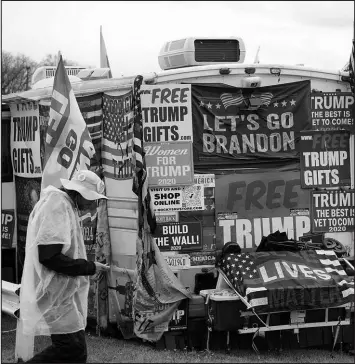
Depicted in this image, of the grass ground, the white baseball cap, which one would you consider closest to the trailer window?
the grass ground

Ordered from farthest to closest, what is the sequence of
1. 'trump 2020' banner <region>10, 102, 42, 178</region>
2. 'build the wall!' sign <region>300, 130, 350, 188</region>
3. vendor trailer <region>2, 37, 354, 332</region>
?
'trump 2020' banner <region>10, 102, 42, 178</region>
'build the wall!' sign <region>300, 130, 350, 188</region>
vendor trailer <region>2, 37, 354, 332</region>

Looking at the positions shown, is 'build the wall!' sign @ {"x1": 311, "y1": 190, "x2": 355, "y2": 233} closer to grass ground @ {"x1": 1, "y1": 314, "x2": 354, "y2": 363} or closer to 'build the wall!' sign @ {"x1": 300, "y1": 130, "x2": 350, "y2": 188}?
'build the wall!' sign @ {"x1": 300, "y1": 130, "x2": 350, "y2": 188}

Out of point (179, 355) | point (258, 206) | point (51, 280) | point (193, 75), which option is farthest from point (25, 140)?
point (51, 280)

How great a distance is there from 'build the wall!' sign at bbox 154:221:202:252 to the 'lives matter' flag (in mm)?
1114

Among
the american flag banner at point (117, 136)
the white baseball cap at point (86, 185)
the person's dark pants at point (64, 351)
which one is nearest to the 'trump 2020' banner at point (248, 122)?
the american flag banner at point (117, 136)

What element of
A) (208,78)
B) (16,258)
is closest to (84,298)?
(208,78)

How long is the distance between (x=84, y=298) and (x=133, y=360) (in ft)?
Result: 4.91

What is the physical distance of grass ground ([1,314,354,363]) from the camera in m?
7.74

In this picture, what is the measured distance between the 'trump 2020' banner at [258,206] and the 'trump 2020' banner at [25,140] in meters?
2.65

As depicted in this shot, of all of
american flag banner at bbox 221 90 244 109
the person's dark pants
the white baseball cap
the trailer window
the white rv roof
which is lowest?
the person's dark pants

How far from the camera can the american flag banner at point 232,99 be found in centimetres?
846

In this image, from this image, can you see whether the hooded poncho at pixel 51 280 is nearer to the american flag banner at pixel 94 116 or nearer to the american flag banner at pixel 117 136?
the american flag banner at pixel 117 136

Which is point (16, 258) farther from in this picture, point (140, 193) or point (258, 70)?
point (258, 70)

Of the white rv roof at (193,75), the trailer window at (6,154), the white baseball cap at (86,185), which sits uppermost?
the white rv roof at (193,75)
